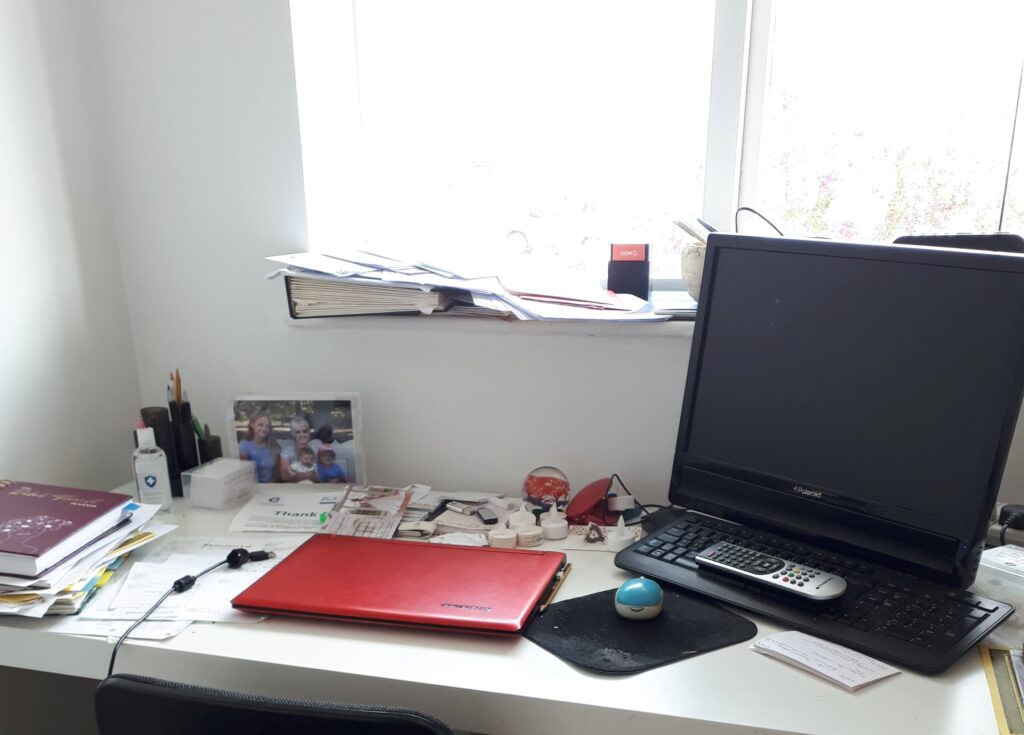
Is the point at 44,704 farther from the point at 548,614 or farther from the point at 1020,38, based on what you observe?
the point at 1020,38

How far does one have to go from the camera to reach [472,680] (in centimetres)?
90

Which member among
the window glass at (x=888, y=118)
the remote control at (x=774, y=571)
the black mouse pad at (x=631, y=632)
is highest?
the window glass at (x=888, y=118)

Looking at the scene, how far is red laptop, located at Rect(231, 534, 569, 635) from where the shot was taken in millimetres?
1006

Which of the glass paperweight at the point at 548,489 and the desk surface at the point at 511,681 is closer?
the desk surface at the point at 511,681

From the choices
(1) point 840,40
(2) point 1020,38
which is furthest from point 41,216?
(2) point 1020,38

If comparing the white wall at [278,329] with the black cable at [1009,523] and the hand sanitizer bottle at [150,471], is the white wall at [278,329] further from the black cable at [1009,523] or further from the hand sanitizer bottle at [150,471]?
the black cable at [1009,523]

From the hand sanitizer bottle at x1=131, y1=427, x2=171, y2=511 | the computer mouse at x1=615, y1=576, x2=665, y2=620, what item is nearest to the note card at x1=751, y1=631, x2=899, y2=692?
the computer mouse at x1=615, y1=576, x2=665, y2=620

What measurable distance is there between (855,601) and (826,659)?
110 mm

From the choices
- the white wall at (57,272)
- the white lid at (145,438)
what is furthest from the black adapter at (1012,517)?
the white wall at (57,272)

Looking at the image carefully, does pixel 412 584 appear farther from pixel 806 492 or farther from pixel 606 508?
pixel 806 492

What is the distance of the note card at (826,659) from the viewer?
0.86m

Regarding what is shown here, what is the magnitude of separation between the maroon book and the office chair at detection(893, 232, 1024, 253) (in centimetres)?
116

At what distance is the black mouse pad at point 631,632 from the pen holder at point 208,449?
0.74 meters

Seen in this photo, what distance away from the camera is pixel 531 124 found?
5.16ft
